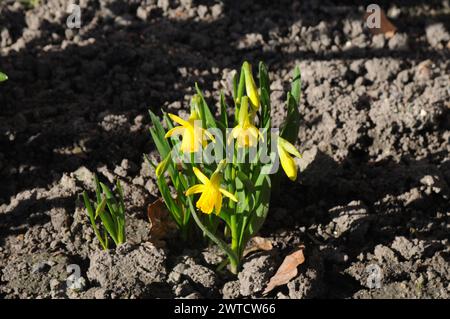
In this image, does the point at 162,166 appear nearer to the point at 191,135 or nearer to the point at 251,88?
the point at 191,135

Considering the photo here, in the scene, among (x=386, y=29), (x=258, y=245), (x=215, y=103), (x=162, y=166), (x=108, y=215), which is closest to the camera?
(x=162, y=166)

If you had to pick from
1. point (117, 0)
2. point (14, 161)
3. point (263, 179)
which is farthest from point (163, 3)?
point (263, 179)

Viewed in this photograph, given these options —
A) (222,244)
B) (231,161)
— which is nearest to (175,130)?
(231,161)

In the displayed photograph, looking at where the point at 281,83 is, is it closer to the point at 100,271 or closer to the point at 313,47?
the point at 313,47

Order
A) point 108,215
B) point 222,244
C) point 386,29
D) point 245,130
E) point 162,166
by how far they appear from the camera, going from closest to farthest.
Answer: point 245,130 < point 162,166 < point 222,244 < point 108,215 < point 386,29

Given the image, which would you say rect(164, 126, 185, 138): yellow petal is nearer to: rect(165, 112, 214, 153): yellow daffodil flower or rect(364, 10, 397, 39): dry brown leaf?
rect(165, 112, 214, 153): yellow daffodil flower
